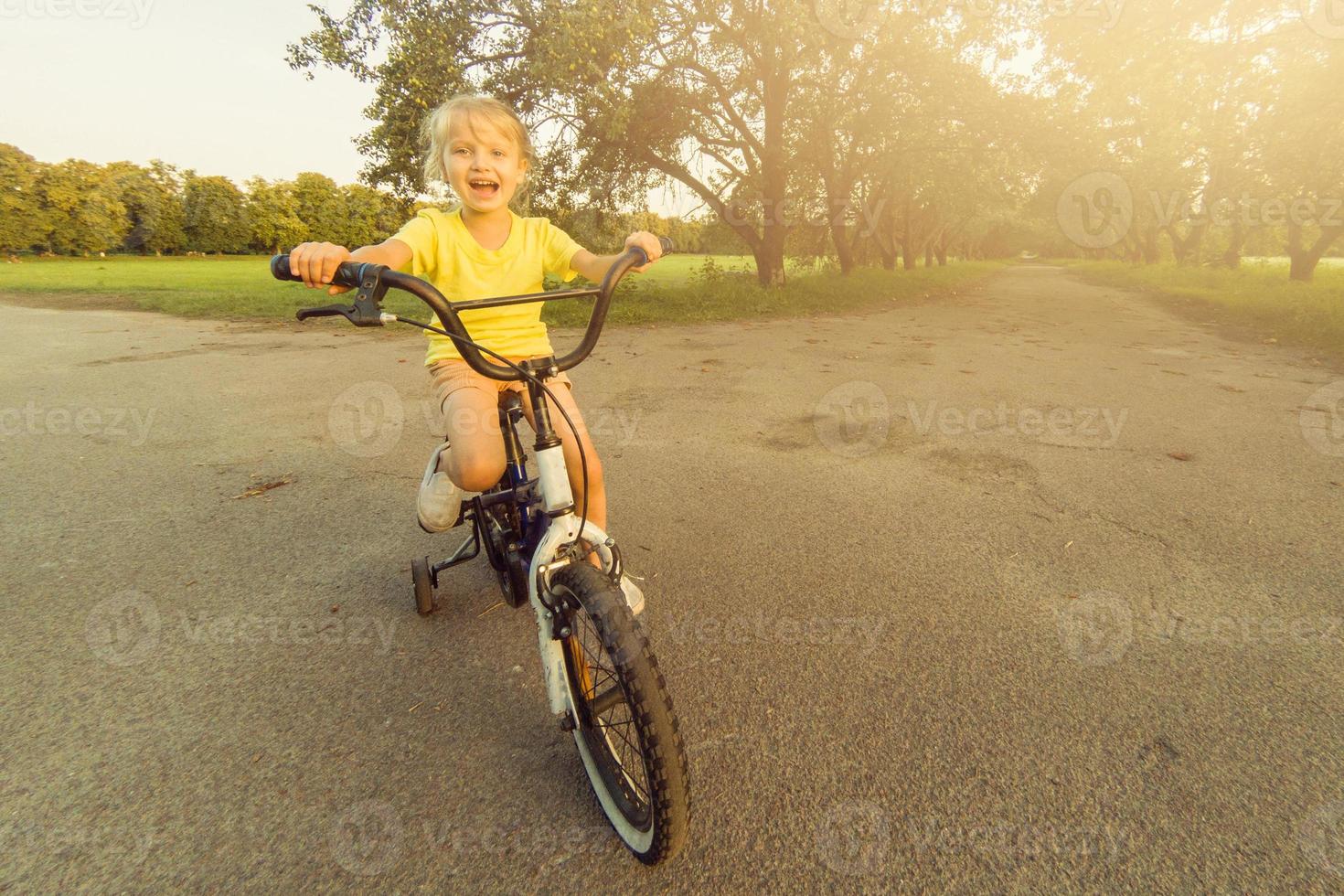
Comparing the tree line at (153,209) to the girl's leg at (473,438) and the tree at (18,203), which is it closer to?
the tree at (18,203)

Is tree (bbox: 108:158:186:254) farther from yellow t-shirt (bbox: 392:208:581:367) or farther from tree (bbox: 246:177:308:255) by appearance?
yellow t-shirt (bbox: 392:208:581:367)

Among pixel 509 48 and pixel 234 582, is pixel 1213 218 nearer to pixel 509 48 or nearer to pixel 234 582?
pixel 509 48

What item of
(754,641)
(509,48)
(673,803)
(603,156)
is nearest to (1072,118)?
(603,156)

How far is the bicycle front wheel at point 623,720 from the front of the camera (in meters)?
1.41

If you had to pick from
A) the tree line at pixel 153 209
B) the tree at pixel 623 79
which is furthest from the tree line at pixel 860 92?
the tree line at pixel 153 209

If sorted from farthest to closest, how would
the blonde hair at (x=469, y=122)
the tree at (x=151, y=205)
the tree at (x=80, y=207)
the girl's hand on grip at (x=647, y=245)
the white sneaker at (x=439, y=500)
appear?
the tree at (x=151, y=205) < the tree at (x=80, y=207) < the white sneaker at (x=439, y=500) < the blonde hair at (x=469, y=122) < the girl's hand on grip at (x=647, y=245)

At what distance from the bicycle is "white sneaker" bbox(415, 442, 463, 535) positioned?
0.52 meters

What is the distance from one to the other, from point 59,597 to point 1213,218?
32.5 m

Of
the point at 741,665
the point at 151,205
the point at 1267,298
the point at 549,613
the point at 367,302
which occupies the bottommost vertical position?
the point at 741,665

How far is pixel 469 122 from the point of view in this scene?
2.08 meters

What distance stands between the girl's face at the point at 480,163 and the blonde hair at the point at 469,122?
0.05ft

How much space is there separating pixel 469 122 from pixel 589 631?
1.71 meters

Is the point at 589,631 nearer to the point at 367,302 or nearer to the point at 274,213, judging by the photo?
Result: the point at 367,302

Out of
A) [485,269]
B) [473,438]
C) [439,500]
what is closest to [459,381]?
[473,438]
